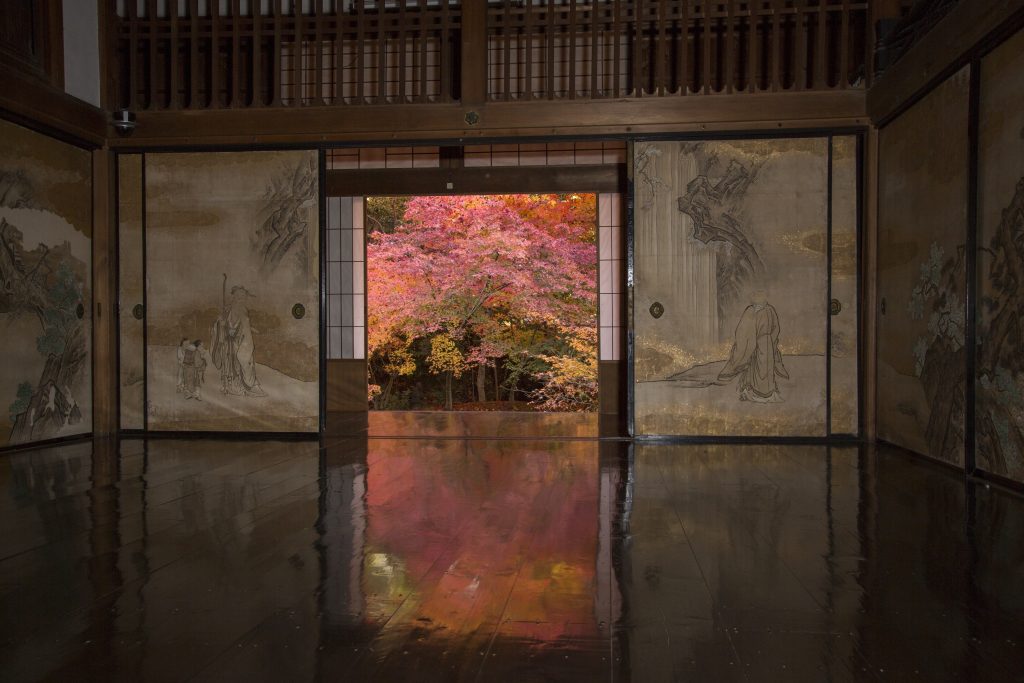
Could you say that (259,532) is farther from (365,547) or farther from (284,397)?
(284,397)

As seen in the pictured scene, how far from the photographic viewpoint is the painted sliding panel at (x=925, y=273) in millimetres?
3824

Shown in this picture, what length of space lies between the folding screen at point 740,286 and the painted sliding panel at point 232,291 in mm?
2238

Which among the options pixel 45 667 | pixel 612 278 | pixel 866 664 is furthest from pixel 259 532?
pixel 612 278

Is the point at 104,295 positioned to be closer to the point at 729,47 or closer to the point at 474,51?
the point at 474,51

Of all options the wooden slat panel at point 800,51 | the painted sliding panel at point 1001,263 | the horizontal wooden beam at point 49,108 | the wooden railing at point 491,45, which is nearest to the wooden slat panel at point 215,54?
the wooden railing at point 491,45

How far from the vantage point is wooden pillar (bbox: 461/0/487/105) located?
5230 mm

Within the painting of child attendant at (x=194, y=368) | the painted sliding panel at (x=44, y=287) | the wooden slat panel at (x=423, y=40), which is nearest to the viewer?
the painted sliding panel at (x=44, y=287)

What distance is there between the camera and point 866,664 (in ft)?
5.24

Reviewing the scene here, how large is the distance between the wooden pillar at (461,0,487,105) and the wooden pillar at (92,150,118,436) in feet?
8.11

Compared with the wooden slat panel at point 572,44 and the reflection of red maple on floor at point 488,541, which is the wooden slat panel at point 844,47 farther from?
the reflection of red maple on floor at point 488,541

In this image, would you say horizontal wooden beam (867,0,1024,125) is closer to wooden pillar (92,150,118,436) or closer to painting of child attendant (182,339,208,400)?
painting of child attendant (182,339,208,400)

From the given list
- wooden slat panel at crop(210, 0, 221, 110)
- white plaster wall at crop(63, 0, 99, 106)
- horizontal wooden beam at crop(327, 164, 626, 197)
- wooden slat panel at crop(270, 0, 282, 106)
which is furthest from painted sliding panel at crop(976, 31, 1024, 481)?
white plaster wall at crop(63, 0, 99, 106)

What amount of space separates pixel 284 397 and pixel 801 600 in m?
4.15

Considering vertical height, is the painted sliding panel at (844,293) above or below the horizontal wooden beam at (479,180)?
below
